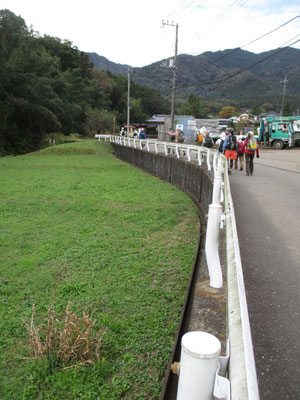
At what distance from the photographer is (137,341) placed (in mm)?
3822

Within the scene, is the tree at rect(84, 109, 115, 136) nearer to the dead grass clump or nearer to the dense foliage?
the dense foliage

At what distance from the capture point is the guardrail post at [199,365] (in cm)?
134

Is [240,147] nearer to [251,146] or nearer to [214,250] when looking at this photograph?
[251,146]

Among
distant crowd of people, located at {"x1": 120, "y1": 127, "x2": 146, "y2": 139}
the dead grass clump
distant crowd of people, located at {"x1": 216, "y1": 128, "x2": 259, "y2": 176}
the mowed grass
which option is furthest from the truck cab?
the dead grass clump

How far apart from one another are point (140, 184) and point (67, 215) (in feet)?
17.8

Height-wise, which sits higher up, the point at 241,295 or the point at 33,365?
the point at 241,295

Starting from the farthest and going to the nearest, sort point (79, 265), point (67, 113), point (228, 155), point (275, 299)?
1. point (67, 113)
2. point (228, 155)
3. point (79, 265)
4. point (275, 299)

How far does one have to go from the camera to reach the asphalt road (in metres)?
3.00

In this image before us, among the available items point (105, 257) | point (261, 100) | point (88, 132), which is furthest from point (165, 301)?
point (261, 100)

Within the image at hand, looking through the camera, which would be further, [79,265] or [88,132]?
[88,132]

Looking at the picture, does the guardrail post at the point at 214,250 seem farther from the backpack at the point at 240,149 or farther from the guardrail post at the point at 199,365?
the backpack at the point at 240,149

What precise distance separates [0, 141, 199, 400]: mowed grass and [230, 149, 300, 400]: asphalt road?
0.93 meters

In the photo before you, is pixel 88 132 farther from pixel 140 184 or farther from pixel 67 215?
pixel 67 215

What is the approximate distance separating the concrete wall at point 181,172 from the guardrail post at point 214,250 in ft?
15.0
